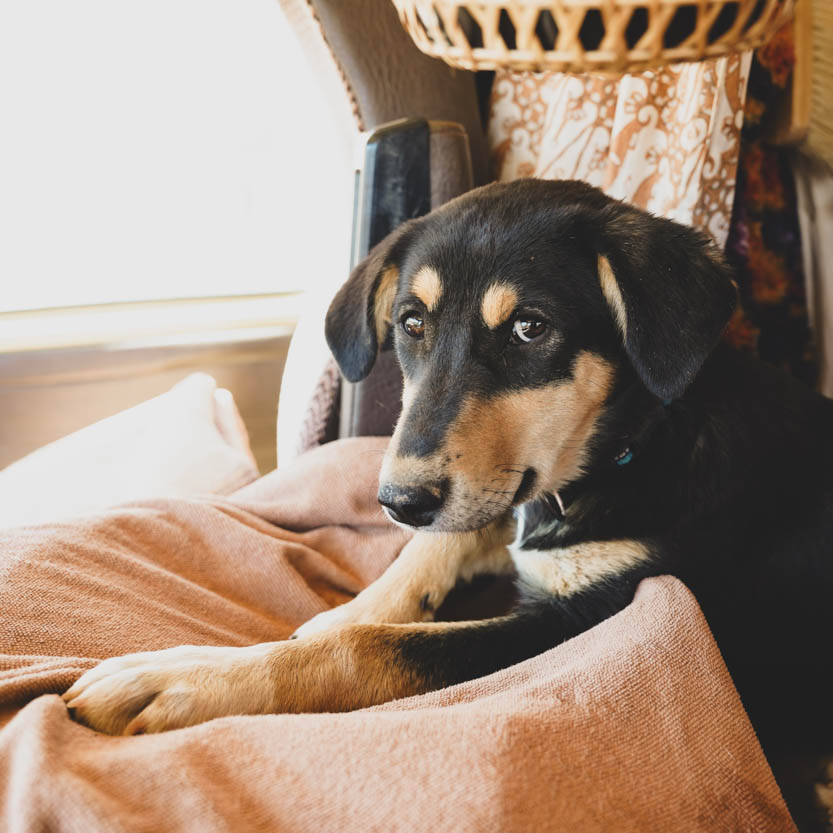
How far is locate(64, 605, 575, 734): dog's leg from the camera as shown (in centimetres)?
114

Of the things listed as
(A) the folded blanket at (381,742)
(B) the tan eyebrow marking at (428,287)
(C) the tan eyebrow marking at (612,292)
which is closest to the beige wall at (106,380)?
(A) the folded blanket at (381,742)

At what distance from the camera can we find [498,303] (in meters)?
1.42

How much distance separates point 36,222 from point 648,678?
241 cm

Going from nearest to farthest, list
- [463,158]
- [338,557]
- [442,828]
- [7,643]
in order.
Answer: [442,828] → [7,643] → [338,557] → [463,158]

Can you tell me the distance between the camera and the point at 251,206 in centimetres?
314

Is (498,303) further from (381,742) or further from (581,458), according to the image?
(381,742)

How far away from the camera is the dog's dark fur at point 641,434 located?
1.35 metres

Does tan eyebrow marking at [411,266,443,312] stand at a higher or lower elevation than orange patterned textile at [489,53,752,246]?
lower

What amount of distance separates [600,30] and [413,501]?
0.69 metres

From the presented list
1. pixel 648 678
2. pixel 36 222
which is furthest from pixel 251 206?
pixel 648 678

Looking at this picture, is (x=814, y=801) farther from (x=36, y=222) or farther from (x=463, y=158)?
(x=36, y=222)

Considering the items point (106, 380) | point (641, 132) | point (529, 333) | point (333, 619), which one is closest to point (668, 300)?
point (529, 333)

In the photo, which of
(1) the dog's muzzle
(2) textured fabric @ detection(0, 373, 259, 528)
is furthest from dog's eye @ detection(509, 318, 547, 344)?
(2) textured fabric @ detection(0, 373, 259, 528)

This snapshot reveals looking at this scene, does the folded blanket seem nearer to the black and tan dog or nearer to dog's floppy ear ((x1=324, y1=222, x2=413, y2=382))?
the black and tan dog
